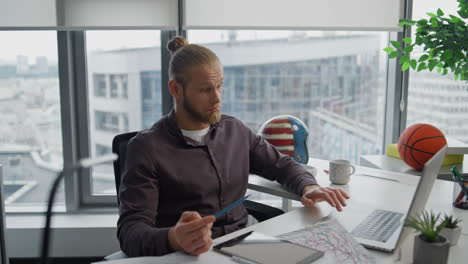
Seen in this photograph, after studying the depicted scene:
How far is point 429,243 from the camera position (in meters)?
1.05

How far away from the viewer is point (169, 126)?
161 centimetres

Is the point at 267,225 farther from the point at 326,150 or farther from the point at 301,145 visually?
the point at 326,150

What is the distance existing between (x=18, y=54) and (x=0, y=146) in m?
0.59

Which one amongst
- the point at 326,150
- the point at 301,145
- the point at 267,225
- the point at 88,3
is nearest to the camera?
the point at 267,225

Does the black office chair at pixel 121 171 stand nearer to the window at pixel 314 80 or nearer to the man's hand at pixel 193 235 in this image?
the man's hand at pixel 193 235

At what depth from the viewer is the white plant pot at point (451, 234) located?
1.22 metres

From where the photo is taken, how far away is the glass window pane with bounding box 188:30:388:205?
2887 mm

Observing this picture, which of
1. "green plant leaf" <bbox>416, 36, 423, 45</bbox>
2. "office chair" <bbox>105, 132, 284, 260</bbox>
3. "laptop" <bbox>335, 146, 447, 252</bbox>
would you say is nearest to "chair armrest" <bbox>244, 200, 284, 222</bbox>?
"office chair" <bbox>105, 132, 284, 260</bbox>

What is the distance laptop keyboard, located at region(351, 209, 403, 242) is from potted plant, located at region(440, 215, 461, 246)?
0.46 ft

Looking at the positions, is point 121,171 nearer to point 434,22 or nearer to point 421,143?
point 421,143

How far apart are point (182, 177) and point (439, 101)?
2.13 m

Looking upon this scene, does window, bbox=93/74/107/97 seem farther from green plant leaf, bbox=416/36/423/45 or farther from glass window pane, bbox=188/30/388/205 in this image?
green plant leaf, bbox=416/36/423/45

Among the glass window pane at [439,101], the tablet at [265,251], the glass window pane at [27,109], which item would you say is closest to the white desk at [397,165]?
the glass window pane at [439,101]

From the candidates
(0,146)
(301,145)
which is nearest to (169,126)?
(301,145)
